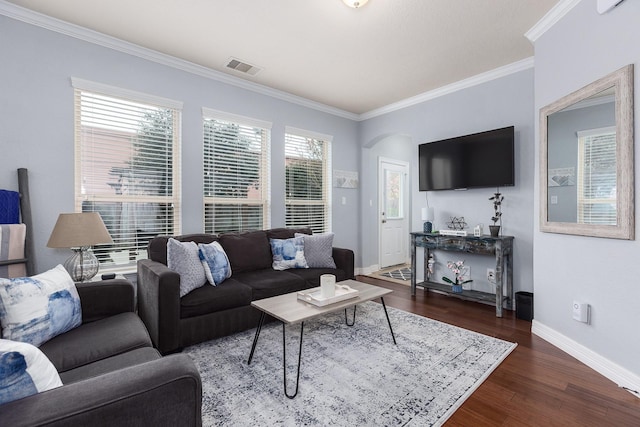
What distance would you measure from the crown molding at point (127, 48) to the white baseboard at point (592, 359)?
3.99m

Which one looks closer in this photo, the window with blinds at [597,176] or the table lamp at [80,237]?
the window with blinds at [597,176]

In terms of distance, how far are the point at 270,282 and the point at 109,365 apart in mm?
1618

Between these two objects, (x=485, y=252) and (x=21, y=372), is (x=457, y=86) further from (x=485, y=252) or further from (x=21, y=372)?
(x=21, y=372)

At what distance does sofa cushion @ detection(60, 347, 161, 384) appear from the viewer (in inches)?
49.8

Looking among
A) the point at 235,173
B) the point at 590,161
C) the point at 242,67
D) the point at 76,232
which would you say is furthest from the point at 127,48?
the point at 590,161

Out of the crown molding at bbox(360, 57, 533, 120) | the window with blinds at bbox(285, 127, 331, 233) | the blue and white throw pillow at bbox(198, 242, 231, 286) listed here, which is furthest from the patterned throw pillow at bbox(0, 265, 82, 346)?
the crown molding at bbox(360, 57, 533, 120)

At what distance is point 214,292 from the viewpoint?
8.33ft

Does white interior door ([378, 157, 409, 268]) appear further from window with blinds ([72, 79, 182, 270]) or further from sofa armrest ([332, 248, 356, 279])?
window with blinds ([72, 79, 182, 270])

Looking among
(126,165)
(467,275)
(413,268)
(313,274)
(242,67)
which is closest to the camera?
(126,165)

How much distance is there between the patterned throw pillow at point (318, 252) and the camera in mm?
3525

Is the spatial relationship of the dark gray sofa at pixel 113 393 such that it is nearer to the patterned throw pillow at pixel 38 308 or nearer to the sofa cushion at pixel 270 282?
the patterned throw pillow at pixel 38 308

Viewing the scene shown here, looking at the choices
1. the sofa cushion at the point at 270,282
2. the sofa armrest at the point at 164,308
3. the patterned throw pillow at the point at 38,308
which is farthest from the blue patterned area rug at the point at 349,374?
the patterned throw pillow at the point at 38,308

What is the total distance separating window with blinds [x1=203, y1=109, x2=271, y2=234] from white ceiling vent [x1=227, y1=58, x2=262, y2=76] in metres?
0.54

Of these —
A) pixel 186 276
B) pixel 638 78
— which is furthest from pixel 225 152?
pixel 638 78
